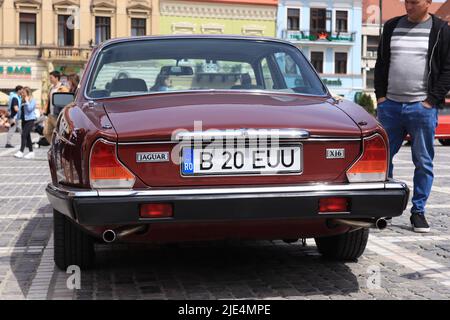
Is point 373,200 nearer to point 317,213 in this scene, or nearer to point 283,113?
point 317,213

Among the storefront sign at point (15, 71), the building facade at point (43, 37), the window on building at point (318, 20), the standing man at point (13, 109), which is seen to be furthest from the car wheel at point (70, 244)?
the window on building at point (318, 20)

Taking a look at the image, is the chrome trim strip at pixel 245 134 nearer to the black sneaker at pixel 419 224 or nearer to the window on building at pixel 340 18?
the black sneaker at pixel 419 224

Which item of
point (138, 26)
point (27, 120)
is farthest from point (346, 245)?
point (138, 26)

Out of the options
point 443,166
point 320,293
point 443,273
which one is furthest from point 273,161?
point 443,166

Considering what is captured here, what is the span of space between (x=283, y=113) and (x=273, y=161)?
1.10ft

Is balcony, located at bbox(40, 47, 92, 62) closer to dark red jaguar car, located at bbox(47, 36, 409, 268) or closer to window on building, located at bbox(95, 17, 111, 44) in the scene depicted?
window on building, located at bbox(95, 17, 111, 44)

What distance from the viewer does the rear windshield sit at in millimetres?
4848

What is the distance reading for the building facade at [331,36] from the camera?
59.2m

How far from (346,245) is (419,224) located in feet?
5.42

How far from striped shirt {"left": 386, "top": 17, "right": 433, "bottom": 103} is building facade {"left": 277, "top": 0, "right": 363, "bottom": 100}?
52.9 m

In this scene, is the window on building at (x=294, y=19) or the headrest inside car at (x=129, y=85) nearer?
the headrest inside car at (x=129, y=85)

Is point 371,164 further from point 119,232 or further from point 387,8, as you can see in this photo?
point 387,8

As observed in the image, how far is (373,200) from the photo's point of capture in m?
3.94

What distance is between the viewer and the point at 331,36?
5997 centimetres
